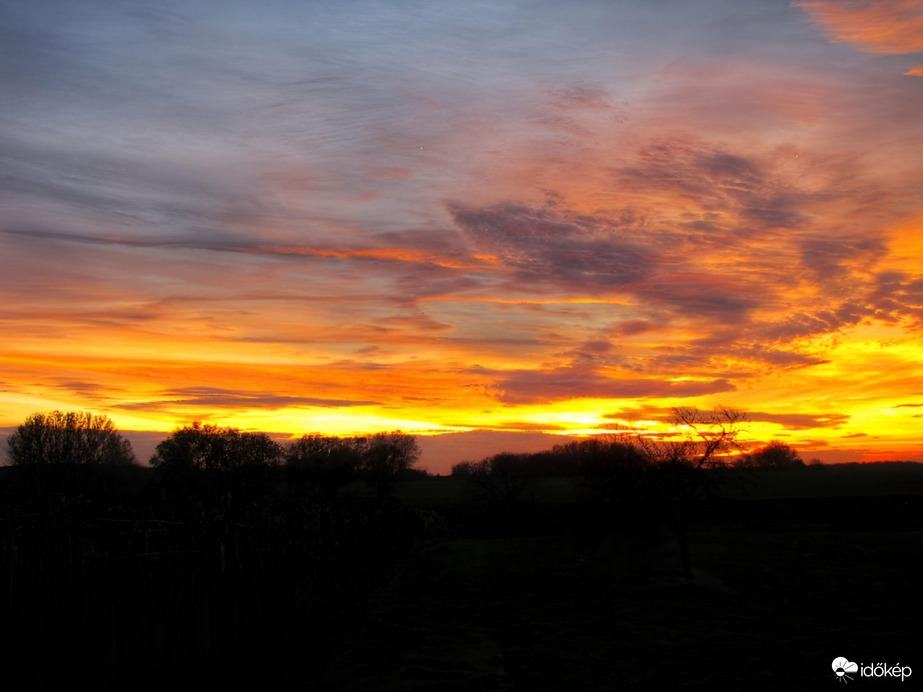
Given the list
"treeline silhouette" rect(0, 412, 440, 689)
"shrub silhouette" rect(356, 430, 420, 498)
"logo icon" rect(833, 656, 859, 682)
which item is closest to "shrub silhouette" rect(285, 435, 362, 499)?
"shrub silhouette" rect(356, 430, 420, 498)

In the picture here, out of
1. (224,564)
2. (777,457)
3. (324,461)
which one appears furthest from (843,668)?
(777,457)

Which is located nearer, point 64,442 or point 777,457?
point 64,442

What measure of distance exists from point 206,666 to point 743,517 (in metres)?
52.2

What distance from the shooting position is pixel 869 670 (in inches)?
562

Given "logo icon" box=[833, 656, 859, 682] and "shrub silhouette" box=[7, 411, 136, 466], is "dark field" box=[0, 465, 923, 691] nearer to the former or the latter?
"logo icon" box=[833, 656, 859, 682]

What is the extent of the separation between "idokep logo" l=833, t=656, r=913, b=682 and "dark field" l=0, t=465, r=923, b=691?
26 cm

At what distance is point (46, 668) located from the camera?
38.7ft

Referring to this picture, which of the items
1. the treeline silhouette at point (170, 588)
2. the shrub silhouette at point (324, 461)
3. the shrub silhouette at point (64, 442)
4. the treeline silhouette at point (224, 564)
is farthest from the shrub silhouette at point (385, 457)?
the treeline silhouette at point (170, 588)

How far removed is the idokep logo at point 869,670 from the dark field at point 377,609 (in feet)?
0.85

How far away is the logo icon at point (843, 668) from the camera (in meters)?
13.7

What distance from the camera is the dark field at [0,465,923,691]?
12391 millimetres

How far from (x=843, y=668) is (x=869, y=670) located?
1.49ft

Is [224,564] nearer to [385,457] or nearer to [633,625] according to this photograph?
[633,625]

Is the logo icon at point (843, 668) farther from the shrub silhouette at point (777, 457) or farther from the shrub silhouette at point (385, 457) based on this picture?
the shrub silhouette at point (777, 457)
